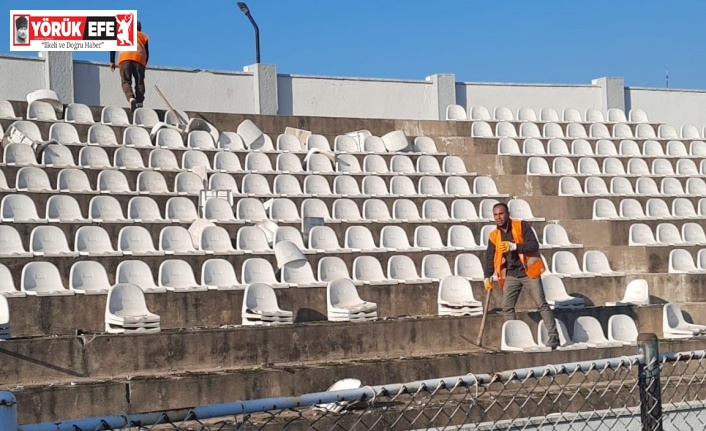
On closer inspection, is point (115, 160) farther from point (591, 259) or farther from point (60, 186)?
point (591, 259)

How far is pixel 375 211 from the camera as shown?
1445 cm

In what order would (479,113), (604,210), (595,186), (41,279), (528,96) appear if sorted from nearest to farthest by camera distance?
1. (41,279)
2. (604,210)
3. (595,186)
4. (479,113)
5. (528,96)

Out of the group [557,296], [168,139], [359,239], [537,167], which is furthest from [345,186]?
[537,167]

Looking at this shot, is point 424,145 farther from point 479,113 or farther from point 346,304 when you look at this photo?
point 346,304

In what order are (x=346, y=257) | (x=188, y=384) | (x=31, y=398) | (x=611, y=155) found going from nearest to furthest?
(x=31, y=398), (x=188, y=384), (x=346, y=257), (x=611, y=155)

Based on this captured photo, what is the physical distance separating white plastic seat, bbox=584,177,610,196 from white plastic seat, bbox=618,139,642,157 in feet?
7.15

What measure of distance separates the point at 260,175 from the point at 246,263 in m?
3.44

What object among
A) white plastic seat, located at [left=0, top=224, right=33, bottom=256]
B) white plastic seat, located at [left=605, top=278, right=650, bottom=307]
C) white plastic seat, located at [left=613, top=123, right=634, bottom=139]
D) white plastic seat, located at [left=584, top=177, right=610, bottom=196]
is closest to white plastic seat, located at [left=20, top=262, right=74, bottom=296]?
white plastic seat, located at [left=0, top=224, right=33, bottom=256]

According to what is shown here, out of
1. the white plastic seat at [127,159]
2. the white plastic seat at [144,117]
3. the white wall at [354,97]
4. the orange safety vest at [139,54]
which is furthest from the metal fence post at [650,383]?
the white wall at [354,97]

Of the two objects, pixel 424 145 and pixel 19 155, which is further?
pixel 424 145

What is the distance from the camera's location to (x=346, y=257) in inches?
504

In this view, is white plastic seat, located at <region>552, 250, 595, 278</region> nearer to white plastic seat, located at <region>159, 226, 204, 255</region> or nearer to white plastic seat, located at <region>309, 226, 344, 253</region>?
white plastic seat, located at <region>309, 226, 344, 253</region>

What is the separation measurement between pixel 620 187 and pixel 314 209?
5927mm

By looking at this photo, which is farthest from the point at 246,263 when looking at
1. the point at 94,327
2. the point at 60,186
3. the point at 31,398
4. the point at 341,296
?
the point at 31,398
